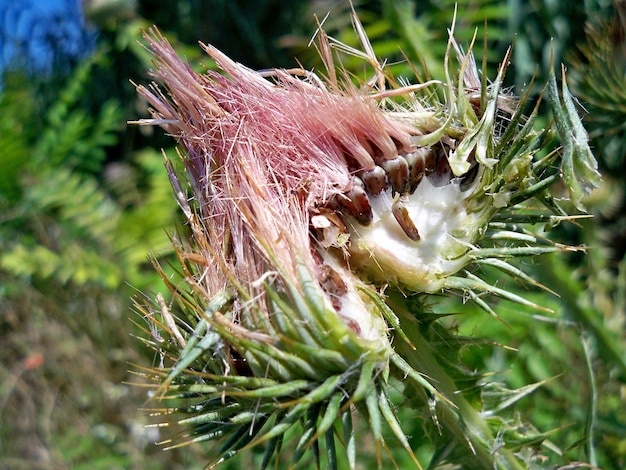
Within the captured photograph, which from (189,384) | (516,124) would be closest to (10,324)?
(189,384)

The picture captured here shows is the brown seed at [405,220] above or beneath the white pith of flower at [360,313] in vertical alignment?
above

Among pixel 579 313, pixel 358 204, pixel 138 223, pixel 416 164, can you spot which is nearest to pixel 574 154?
pixel 416 164

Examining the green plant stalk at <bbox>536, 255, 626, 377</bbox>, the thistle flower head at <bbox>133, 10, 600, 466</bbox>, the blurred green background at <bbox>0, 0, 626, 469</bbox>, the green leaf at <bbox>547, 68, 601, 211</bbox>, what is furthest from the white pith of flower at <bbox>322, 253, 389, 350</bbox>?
the green plant stalk at <bbox>536, 255, 626, 377</bbox>

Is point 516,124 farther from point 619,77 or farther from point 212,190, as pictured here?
point 619,77

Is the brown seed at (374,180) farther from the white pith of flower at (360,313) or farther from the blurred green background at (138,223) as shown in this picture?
the blurred green background at (138,223)

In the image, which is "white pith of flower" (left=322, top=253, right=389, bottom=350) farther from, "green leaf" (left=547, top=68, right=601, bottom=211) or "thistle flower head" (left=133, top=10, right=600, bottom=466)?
"green leaf" (left=547, top=68, right=601, bottom=211)

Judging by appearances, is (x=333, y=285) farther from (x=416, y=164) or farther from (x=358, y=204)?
(x=416, y=164)

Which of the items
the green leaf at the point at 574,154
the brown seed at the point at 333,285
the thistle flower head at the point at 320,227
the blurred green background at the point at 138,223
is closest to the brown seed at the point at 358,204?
the thistle flower head at the point at 320,227
